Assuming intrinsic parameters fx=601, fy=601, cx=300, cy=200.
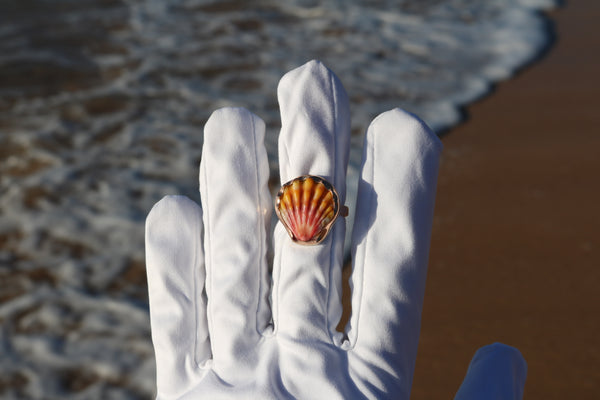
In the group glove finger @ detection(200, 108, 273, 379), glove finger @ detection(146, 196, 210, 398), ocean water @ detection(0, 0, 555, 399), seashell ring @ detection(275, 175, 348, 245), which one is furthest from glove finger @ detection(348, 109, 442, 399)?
ocean water @ detection(0, 0, 555, 399)

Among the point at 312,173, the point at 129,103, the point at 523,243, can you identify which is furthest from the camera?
the point at 129,103

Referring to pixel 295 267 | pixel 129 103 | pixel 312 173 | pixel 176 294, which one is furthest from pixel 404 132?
pixel 129 103

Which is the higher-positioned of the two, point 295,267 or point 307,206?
point 307,206

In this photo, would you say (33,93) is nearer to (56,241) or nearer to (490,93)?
(56,241)

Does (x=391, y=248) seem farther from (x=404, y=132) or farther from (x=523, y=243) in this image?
(x=523, y=243)

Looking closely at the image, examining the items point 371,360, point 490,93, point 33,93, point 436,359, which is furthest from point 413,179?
point 33,93

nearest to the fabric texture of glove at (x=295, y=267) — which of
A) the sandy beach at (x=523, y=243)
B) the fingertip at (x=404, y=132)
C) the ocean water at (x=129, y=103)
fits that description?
the fingertip at (x=404, y=132)

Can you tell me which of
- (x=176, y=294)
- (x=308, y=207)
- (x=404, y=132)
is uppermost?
(x=404, y=132)
